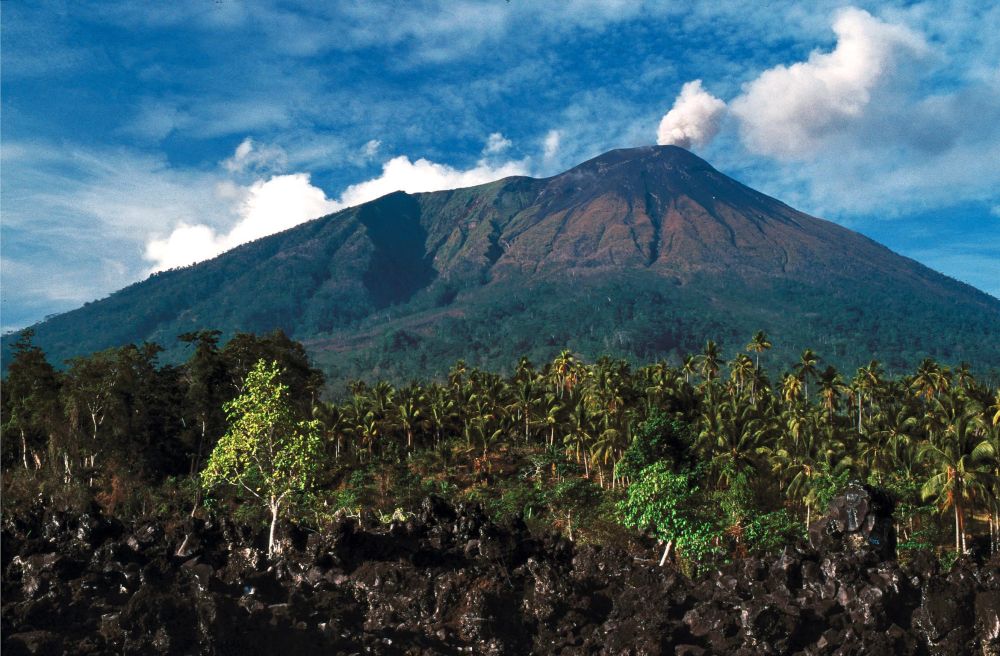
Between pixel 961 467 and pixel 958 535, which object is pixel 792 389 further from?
pixel 961 467

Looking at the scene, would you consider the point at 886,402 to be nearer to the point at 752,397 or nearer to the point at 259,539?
the point at 752,397

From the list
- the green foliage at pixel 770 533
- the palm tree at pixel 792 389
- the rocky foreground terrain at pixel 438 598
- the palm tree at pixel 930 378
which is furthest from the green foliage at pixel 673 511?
the palm tree at pixel 930 378

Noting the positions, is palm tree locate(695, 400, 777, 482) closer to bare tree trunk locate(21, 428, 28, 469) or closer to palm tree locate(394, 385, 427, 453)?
palm tree locate(394, 385, 427, 453)

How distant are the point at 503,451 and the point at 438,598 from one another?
134ft

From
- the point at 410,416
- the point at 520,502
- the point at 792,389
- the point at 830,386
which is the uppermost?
the point at 410,416

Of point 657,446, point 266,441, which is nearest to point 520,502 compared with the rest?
point 657,446

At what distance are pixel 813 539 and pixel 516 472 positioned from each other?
34.8 metres

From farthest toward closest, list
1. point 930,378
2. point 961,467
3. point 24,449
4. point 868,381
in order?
point 868,381
point 930,378
point 24,449
point 961,467

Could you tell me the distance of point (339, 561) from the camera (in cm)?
3675

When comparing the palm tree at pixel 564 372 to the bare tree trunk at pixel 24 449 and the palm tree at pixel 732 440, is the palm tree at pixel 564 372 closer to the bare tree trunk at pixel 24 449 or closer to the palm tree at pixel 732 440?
the palm tree at pixel 732 440

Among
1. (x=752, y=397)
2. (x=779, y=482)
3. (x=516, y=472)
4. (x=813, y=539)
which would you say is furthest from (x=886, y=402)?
(x=813, y=539)

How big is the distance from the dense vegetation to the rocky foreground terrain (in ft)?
16.5

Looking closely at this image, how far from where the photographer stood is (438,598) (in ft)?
109

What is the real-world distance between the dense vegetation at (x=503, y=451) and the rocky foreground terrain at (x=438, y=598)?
16.5ft
